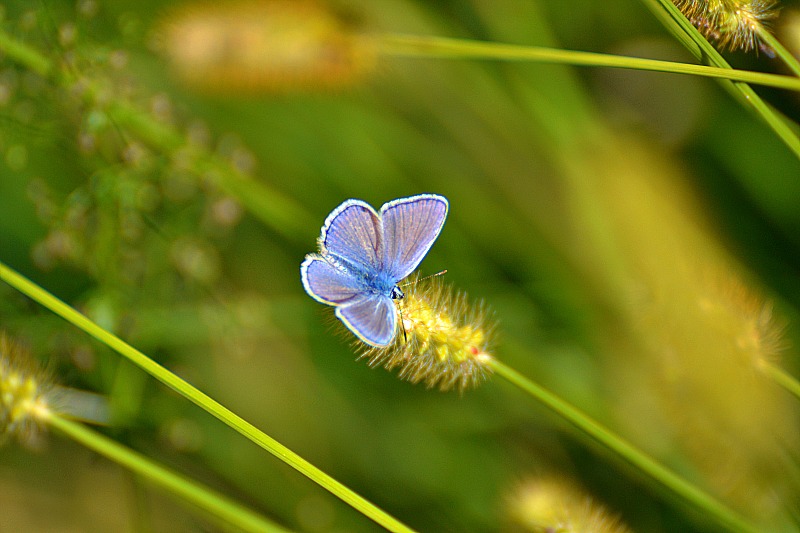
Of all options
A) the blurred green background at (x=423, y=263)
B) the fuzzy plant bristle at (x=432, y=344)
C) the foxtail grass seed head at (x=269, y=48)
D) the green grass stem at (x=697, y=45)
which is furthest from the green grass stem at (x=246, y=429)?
the foxtail grass seed head at (x=269, y=48)

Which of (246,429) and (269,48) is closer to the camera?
(246,429)

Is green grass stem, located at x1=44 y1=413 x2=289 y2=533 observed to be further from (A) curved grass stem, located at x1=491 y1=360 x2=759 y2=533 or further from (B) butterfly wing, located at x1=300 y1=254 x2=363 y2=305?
(A) curved grass stem, located at x1=491 y1=360 x2=759 y2=533

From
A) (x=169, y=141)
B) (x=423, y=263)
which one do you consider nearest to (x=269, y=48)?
(x=169, y=141)

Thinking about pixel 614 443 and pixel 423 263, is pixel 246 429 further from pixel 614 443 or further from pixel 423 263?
pixel 423 263

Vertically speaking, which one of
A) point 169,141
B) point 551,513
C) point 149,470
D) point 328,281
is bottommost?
point 149,470

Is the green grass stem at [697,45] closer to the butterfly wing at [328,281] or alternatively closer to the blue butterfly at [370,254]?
the blue butterfly at [370,254]

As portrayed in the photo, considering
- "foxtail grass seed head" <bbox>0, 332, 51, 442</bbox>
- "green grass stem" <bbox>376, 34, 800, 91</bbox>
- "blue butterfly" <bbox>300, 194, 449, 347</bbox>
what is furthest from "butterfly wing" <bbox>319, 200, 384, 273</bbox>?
"foxtail grass seed head" <bbox>0, 332, 51, 442</bbox>

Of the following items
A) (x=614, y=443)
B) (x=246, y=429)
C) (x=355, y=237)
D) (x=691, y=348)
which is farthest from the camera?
(x=691, y=348)

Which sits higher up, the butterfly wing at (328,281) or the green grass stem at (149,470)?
the butterfly wing at (328,281)
